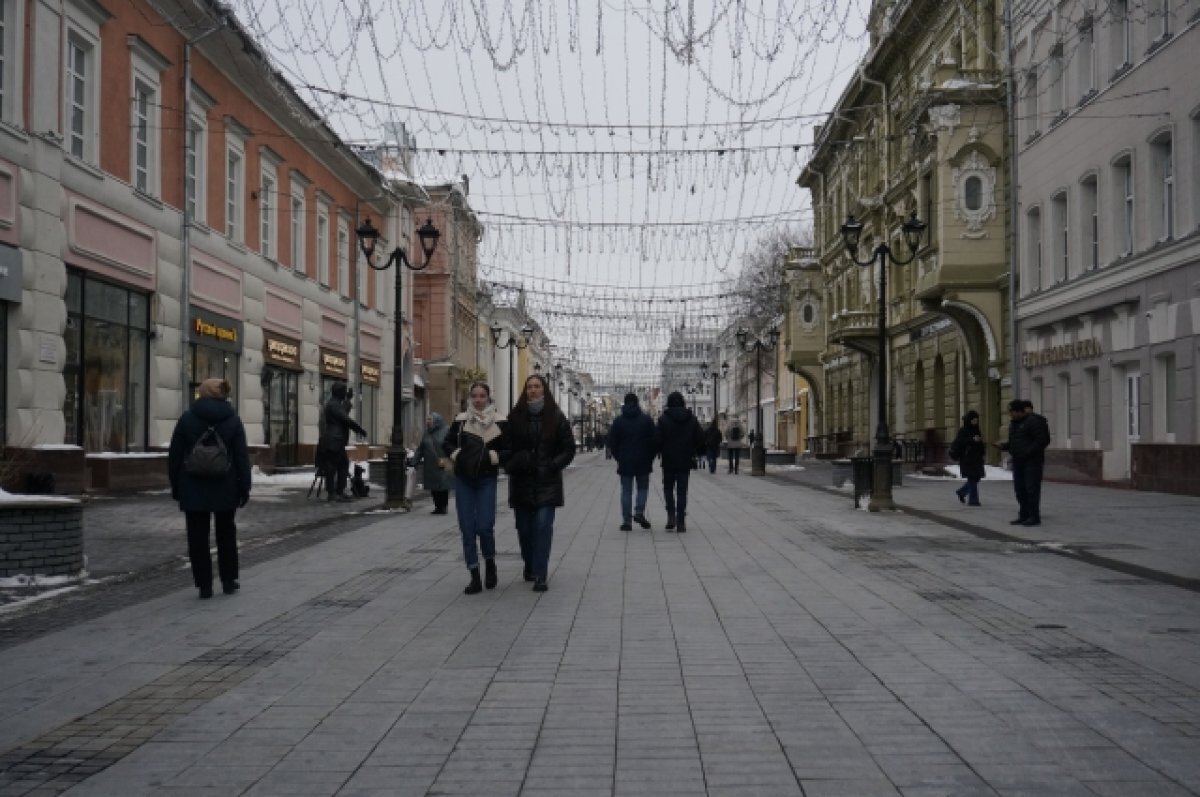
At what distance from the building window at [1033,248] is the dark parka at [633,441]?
18226 millimetres

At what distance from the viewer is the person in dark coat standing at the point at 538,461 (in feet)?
32.4

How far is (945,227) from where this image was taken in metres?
32.9

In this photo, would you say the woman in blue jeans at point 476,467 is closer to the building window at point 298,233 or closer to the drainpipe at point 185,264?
the drainpipe at point 185,264

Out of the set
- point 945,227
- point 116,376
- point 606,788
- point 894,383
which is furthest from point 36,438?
point 894,383

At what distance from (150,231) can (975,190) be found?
2055cm

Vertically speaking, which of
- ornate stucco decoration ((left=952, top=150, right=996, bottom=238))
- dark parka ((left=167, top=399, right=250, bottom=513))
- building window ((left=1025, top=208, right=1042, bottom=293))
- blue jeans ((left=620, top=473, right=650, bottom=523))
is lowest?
blue jeans ((left=620, top=473, right=650, bottom=523))

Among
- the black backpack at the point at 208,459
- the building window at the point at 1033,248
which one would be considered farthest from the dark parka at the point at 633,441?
the building window at the point at 1033,248

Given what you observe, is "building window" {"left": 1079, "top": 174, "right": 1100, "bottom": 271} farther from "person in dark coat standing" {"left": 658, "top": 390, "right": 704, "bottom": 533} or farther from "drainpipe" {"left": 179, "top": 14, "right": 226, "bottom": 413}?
"drainpipe" {"left": 179, "top": 14, "right": 226, "bottom": 413}

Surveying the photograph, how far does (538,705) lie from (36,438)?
14.8 metres

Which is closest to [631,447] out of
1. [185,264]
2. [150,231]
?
[150,231]

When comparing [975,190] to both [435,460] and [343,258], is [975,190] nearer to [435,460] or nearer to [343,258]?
[343,258]

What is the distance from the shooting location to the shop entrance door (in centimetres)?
3183

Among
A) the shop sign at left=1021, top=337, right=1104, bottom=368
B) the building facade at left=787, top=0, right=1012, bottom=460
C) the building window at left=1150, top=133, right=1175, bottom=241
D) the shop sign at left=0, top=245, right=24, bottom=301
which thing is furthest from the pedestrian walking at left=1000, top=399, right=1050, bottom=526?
the shop sign at left=0, top=245, right=24, bottom=301

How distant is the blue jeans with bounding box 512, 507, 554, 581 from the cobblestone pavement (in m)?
0.28
